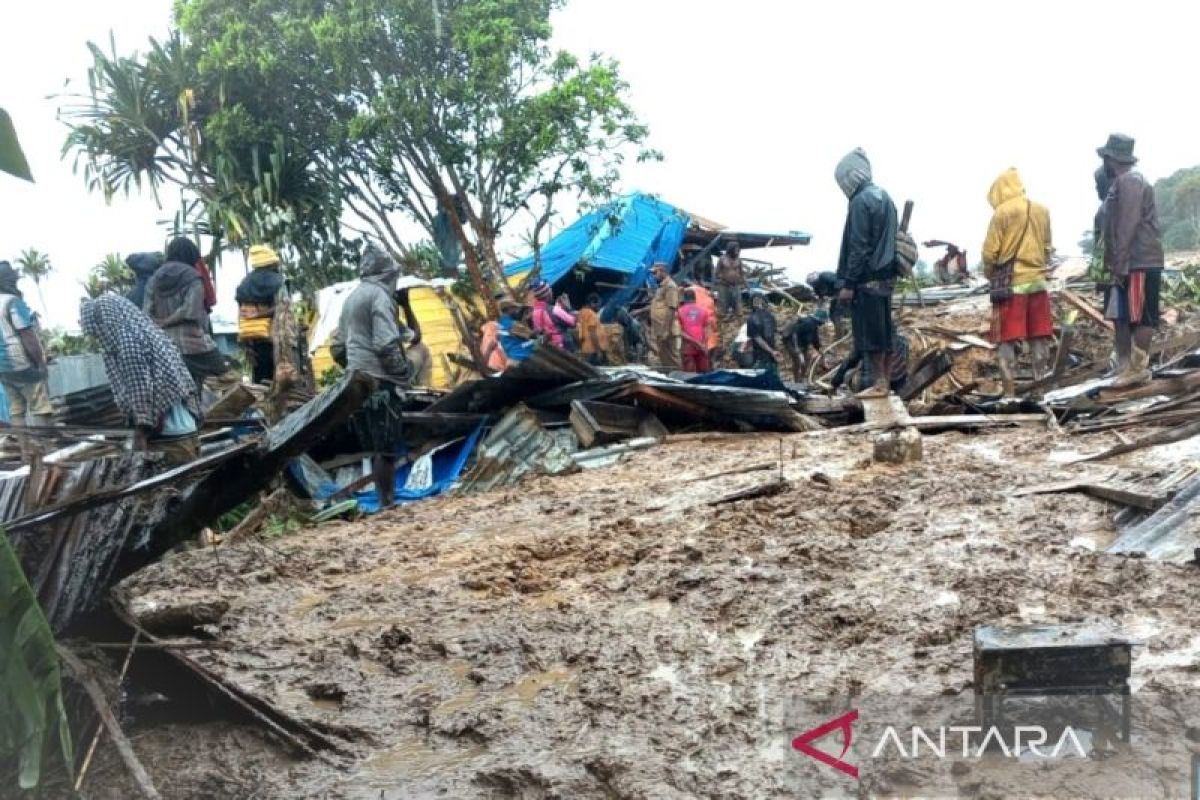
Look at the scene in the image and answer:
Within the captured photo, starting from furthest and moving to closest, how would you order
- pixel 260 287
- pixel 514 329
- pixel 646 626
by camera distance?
pixel 514 329 → pixel 260 287 → pixel 646 626

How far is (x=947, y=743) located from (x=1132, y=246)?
5.62 m

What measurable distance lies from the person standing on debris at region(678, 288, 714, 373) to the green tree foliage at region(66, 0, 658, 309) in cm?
437

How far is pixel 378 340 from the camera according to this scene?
6477mm

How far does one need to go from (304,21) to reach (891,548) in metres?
16.1

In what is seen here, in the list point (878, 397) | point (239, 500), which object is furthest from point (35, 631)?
point (878, 397)

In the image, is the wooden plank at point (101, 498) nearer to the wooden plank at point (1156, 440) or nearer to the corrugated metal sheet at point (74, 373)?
the wooden plank at point (1156, 440)

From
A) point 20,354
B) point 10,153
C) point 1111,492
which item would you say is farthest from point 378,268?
point 10,153

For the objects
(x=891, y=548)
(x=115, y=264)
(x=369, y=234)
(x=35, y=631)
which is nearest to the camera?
(x=35, y=631)

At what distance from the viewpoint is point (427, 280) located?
17531 mm

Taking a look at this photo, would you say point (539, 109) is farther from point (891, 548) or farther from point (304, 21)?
point (891, 548)

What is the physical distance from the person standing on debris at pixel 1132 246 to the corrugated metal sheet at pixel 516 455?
13.0ft

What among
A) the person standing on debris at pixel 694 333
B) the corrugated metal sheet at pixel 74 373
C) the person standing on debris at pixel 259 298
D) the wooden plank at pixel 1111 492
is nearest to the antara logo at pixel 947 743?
the wooden plank at pixel 1111 492

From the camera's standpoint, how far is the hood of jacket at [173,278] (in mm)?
6680

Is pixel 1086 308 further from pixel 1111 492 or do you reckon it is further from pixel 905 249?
pixel 1111 492
